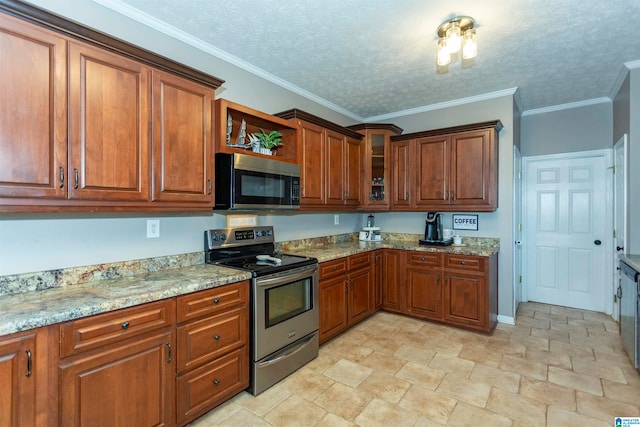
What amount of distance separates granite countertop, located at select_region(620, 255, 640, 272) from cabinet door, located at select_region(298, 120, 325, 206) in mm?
2603

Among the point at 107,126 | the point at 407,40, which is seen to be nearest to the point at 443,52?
the point at 407,40

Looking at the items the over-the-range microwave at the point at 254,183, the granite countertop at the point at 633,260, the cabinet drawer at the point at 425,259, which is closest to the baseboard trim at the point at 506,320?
the cabinet drawer at the point at 425,259

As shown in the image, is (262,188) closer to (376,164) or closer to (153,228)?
(153,228)

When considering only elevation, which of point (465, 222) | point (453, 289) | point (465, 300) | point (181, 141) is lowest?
point (465, 300)

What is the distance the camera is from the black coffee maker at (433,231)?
3861mm

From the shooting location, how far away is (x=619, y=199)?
3521 millimetres

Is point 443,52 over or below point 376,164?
over

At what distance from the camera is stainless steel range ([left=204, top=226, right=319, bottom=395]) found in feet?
7.30

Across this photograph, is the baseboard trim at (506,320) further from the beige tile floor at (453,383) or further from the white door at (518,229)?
the white door at (518,229)

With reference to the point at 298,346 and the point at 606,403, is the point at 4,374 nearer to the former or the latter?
the point at 298,346

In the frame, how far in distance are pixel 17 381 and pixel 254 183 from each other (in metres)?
Answer: 1.68

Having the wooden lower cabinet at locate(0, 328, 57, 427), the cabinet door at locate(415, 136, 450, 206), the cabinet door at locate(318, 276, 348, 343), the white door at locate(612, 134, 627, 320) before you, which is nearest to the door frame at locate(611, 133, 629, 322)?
the white door at locate(612, 134, 627, 320)

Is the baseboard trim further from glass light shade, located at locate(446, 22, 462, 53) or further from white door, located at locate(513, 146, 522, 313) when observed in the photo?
glass light shade, located at locate(446, 22, 462, 53)

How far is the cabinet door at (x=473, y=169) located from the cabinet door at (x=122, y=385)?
3212 millimetres
